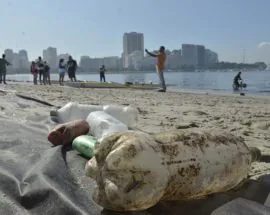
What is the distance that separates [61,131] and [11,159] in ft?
→ 1.99

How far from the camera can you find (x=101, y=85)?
63.7 ft

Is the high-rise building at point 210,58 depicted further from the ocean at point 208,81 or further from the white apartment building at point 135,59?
the ocean at point 208,81

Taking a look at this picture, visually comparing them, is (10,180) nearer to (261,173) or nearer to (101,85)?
(261,173)

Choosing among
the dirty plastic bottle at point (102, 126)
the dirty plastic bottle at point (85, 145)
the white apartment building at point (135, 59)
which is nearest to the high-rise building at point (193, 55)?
the white apartment building at point (135, 59)

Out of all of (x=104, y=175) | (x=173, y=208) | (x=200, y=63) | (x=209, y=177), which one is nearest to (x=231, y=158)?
(x=209, y=177)

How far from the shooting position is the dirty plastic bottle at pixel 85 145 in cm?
302

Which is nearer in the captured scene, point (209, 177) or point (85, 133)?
point (209, 177)

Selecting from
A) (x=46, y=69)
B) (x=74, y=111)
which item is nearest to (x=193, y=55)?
(x=46, y=69)

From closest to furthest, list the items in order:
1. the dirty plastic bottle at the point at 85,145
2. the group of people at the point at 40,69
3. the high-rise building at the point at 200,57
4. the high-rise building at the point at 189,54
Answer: the dirty plastic bottle at the point at 85,145
the group of people at the point at 40,69
the high-rise building at the point at 189,54
the high-rise building at the point at 200,57

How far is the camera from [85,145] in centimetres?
312

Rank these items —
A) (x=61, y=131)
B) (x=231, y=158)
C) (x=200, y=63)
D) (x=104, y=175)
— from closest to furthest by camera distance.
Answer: (x=104, y=175) → (x=231, y=158) → (x=61, y=131) → (x=200, y=63)

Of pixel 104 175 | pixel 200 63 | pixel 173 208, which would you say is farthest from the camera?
pixel 200 63

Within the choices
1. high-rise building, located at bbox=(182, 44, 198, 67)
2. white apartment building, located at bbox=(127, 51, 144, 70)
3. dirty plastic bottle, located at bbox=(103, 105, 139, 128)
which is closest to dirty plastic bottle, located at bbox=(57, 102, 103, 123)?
dirty plastic bottle, located at bbox=(103, 105, 139, 128)

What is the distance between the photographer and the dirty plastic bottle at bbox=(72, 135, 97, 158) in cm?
302
